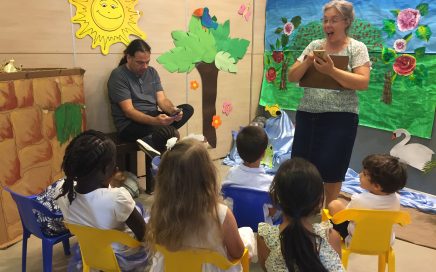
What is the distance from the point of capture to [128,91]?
2971 mm

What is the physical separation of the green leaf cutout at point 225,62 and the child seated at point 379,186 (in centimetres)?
245

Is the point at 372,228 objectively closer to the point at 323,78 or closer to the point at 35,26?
the point at 323,78

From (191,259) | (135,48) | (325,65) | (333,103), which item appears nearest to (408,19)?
(333,103)

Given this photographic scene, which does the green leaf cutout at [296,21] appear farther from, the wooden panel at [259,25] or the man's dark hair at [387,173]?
the man's dark hair at [387,173]

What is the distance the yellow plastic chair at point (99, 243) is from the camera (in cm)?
134

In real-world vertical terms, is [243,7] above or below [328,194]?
above

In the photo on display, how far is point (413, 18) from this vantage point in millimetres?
3127

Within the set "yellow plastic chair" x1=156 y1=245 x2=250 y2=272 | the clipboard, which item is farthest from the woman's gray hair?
"yellow plastic chair" x1=156 y1=245 x2=250 y2=272

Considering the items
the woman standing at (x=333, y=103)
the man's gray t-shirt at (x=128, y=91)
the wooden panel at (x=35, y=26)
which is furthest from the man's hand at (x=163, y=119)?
the woman standing at (x=333, y=103)

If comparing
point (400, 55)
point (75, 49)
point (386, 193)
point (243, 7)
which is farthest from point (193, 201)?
point (243, 7)

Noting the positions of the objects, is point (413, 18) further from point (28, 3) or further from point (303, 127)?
point (28, 3)

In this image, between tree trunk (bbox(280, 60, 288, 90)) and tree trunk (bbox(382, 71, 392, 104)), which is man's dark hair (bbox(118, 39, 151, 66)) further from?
tree trunk (bbox(382, 71, 392, 104))

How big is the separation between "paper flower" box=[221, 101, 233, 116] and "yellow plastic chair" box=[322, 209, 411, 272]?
266 centimetres

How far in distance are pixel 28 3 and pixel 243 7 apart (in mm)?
2204
